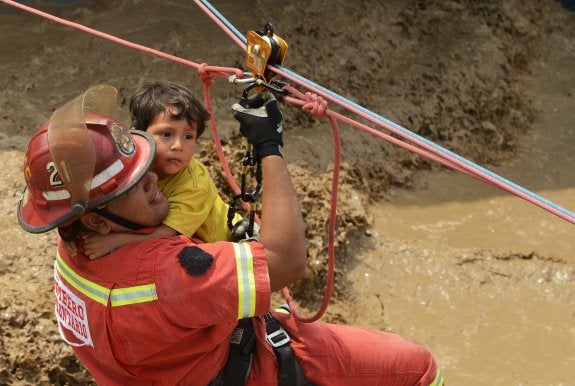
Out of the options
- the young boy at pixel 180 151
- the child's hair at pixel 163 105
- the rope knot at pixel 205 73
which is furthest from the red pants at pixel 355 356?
the rope knot at pixel 205 73

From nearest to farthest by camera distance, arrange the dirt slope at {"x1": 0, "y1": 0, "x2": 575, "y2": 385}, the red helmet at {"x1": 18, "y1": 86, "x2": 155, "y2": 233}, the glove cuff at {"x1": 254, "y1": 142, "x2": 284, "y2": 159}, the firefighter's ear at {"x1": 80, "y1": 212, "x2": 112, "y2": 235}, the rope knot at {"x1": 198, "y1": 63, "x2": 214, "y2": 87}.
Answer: the red helmet at {"x1": 18, "y1": 86, "x2": 155, "y2": 233} < the firefighter's ear at {"x1": 80, "y1": 212, "x2": 112, "y2": 235} < the glove cuff at {"x1": 254, "y1": 142, "x2": 284, "y2": 159} < the rope knot at {"x1": 198, "y1": 63, "x2": 214, "y2": 87} < the dirt slope at {"x1": 0, "y1": 0, "x2": 575, "y2": 385}

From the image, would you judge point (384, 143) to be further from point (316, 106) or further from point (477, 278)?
point (316, 106)

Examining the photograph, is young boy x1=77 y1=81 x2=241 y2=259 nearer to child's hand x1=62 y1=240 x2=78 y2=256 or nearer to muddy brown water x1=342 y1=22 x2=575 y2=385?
child's hand x1=62 y1=240 x2=78 y2=256

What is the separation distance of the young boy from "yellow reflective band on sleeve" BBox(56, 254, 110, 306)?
0.36 m

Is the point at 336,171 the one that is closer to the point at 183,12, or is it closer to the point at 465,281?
the point at 465,281

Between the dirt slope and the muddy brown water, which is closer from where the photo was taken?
the dirt slope

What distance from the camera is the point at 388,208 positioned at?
470cm

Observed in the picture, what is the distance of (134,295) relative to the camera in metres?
1.81

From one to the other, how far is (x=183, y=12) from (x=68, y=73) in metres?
1.05

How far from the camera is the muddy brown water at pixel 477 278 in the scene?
12.6 ft

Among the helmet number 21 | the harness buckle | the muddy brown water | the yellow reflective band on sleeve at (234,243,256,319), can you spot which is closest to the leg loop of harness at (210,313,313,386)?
the harness buckle

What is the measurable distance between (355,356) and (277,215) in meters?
0.64

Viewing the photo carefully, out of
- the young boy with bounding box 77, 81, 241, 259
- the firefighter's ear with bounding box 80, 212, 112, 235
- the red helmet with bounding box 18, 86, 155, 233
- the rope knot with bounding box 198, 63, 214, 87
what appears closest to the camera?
the red helmet with bounding box 18, 86, 155, 233

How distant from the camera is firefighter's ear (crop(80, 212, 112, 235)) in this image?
188 centimetres
